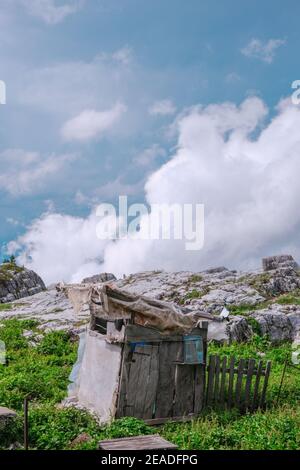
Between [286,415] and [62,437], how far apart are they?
592 cm

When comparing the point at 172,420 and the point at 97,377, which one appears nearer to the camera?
the point at 172,420

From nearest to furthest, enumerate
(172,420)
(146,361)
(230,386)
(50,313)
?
1. (146,361)
2. (172,420)
3. (230,386)
4. (50,313)

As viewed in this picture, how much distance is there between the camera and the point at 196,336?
13914 mm

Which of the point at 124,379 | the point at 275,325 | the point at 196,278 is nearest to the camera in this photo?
the point at 124,379

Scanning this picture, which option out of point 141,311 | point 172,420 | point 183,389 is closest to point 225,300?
point 183,389

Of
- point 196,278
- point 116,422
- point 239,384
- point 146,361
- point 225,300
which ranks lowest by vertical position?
point 116,422

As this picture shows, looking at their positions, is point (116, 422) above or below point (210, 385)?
below

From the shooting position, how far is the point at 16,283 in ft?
194

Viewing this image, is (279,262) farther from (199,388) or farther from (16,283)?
(199,388)

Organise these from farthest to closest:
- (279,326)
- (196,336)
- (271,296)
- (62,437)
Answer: (271,296) → (279,326) → (196,336) → (62,437)

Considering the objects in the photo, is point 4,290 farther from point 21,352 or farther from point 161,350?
point 161,350

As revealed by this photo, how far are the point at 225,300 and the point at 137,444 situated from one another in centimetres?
2560

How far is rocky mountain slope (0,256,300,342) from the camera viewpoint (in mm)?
28058

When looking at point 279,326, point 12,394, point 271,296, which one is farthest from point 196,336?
point 271,296
